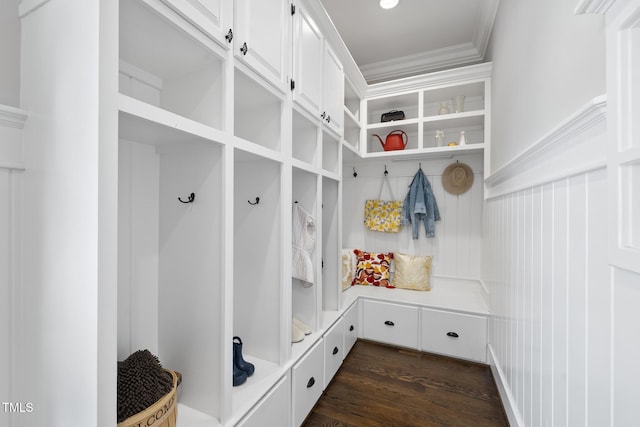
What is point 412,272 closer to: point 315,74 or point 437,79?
point 437,79

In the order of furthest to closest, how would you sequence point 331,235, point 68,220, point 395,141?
point 395,141 → point 331,235 → point 68,220

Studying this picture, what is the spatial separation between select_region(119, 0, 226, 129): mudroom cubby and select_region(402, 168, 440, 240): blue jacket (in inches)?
93.5

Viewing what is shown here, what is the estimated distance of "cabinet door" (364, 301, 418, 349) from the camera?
254 cm

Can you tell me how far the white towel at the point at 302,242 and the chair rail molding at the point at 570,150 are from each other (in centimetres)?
119

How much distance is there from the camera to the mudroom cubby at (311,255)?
6.10 ft

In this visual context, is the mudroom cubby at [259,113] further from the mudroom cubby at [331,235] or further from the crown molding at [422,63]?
the crown molding at [422,63]

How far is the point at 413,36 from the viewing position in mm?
2484

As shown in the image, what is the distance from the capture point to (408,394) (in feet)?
6.30

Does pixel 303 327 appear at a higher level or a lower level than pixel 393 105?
lower

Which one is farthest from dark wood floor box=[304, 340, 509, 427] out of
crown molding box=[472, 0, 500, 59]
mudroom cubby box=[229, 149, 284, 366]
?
crown molding box=[472, 0, 500, 59]

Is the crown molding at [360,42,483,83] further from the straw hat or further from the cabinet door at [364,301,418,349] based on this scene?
the cabinet door at [364,301,418,349]

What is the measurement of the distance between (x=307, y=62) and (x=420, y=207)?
1885mm

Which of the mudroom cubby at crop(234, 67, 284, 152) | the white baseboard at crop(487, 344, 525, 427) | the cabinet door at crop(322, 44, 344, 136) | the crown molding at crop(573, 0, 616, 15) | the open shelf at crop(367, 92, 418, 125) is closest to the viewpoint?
the crown molding at crop(573, 0, 616, 15)

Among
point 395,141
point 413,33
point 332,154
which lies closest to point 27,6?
point 332,154
